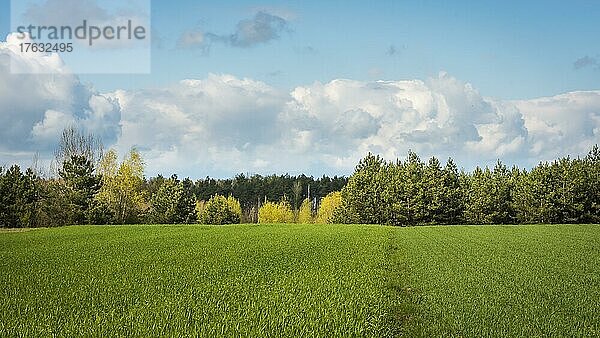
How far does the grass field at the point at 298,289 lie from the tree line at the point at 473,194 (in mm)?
43916

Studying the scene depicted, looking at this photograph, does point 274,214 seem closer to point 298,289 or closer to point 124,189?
point 124,189

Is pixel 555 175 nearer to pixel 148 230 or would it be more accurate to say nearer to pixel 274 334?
pixel 148 230

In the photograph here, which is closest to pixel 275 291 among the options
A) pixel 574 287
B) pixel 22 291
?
pixel 22 291

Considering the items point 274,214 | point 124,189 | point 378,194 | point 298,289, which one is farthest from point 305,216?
point 298,289

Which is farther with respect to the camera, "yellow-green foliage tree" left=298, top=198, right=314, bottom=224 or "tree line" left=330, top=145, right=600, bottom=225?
"yellow-green foliage tree" left=298, top=198, right=314, bottom=224

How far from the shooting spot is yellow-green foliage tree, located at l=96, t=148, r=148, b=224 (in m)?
71.5

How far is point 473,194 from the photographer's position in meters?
79.1

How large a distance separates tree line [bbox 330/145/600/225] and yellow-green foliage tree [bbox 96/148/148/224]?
29371mm

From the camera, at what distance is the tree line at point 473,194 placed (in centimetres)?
7225

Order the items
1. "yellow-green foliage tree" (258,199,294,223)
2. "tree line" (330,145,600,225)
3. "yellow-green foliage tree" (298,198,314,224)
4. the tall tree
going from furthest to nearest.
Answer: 1. "yellow-green foliage tree" (298,198,314,224)
2. "yellow-green foliage tree" (258,199,294,223)
3. "tree line" (330,145,600,225)
4. the tall tree

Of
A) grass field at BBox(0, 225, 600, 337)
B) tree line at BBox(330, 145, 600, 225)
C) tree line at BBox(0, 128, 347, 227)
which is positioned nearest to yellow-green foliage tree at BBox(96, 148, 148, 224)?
tree line at BBox(0, 128, 347, 227)

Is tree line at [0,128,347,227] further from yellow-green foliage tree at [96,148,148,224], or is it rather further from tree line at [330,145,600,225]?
tree line at [330,145,600,225]

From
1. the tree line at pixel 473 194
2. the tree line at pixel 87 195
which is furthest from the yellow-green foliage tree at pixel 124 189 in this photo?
the tree line at pixel 473 194

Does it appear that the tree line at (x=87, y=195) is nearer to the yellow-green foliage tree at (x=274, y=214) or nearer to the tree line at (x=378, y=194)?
the tree line at (x=378, y=194)
